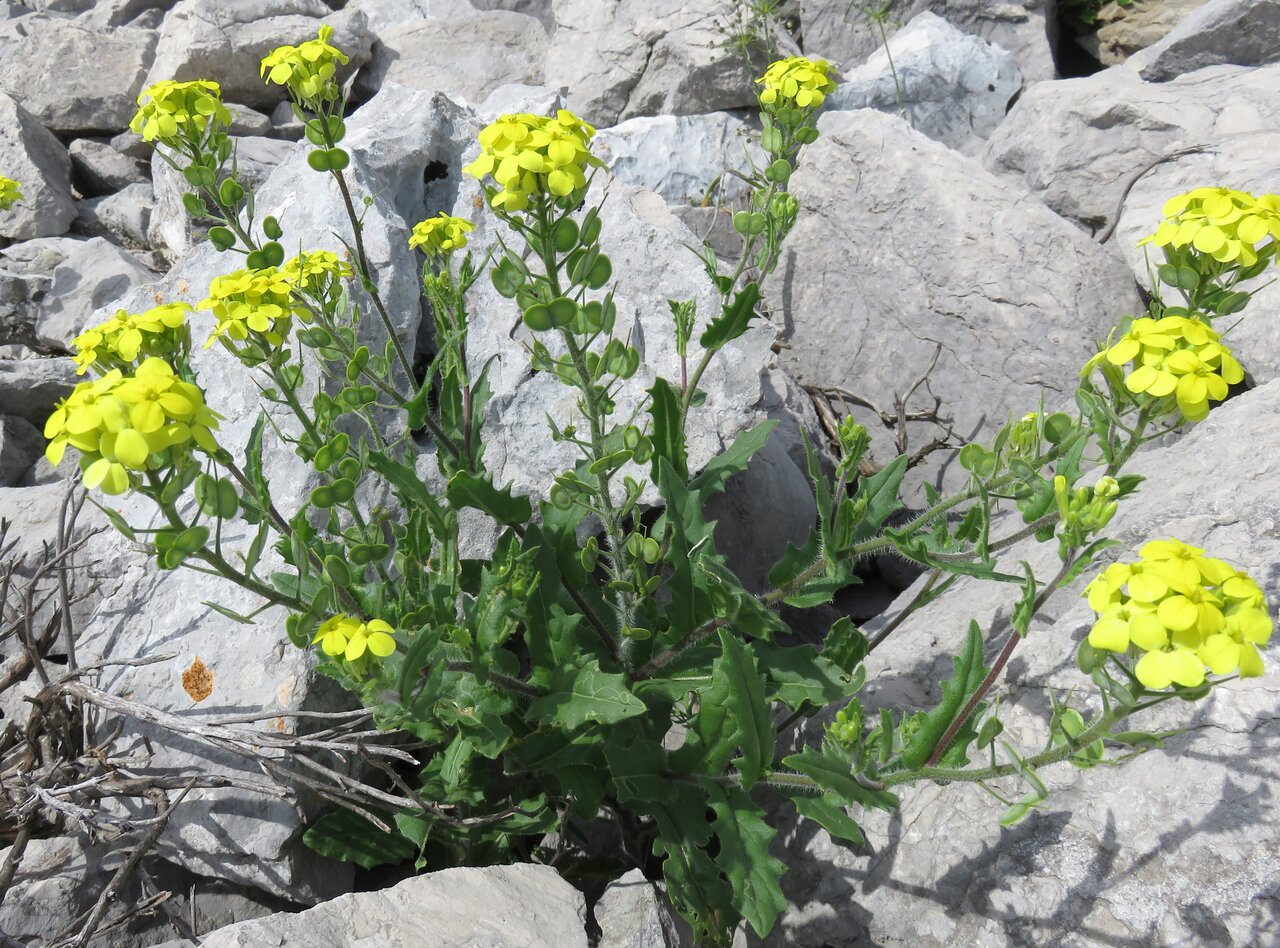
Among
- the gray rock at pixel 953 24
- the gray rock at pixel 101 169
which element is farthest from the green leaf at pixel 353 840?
the gray rock at pixel 953 24

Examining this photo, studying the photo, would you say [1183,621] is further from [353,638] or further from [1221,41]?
[1221,41]

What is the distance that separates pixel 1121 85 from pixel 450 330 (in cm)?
453

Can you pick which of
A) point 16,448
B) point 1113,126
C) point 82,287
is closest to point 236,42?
point 82,287

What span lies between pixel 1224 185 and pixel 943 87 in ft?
9.01

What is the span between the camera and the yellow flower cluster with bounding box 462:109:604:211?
221cm

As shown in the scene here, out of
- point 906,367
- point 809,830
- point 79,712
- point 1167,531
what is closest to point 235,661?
point 79,712

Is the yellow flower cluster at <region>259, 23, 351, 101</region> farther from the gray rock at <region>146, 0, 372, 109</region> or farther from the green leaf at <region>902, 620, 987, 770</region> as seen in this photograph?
the gray rock at <region>146, 0, 372, 109</region>

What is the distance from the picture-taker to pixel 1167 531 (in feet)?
9.95

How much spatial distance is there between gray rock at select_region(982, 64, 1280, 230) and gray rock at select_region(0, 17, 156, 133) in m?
6.53

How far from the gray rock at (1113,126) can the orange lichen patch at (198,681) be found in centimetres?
493

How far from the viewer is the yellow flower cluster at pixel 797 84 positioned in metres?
3.30

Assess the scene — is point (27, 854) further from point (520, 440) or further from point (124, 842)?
point (520, 440)

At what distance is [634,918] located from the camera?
2.61 metres

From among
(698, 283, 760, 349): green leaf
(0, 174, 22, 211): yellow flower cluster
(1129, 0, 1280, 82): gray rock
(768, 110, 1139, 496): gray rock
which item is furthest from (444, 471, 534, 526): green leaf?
(1129, 0, 1280, 82): gray rock
